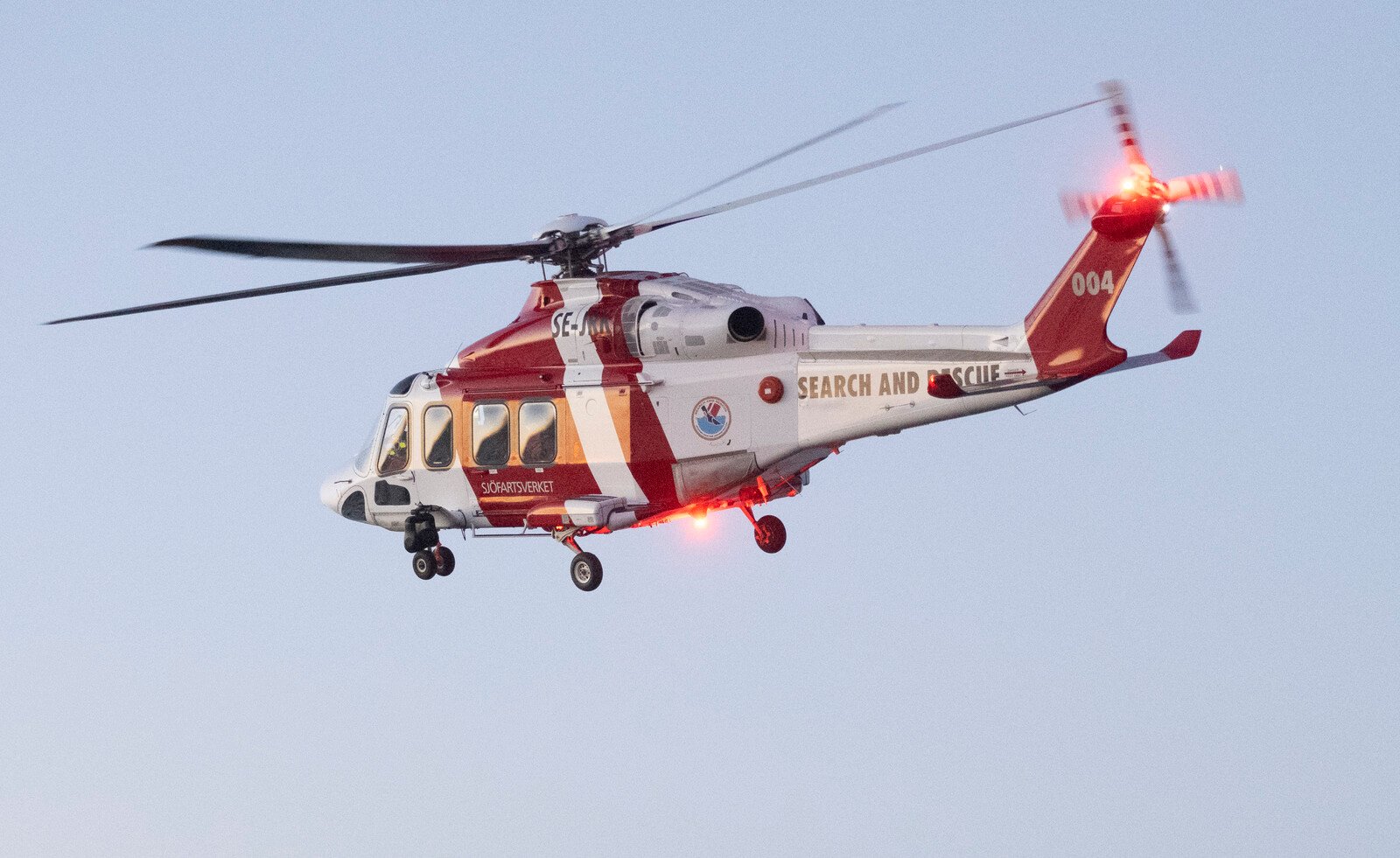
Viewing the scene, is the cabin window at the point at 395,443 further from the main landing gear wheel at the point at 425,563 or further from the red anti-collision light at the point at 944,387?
the red anti-collision light at the point at 944,387

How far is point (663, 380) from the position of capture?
35.1m

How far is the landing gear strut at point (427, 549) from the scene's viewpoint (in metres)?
37.8

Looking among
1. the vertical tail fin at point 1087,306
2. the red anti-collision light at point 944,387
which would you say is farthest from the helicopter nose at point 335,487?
the vertical tail fin at point 1087,306

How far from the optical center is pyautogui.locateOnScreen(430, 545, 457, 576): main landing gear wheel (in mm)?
37812

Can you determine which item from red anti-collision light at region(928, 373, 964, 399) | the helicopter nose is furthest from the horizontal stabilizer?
the helicopter nose

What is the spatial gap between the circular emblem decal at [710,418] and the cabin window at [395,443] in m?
5.78

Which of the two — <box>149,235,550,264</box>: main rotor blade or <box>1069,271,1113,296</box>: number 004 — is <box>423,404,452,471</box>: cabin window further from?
<box>1069,271,1113,296</box>: number 004

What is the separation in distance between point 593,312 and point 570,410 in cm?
155

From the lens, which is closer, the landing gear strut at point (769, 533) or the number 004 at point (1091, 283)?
the number 004 at point (1091, 283)

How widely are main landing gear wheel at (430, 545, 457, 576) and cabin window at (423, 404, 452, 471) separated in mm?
1334

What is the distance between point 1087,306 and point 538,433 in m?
9.12

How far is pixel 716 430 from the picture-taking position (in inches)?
1364

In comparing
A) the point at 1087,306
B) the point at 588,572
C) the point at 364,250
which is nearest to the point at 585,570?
the point at 588,572

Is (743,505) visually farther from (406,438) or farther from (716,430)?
(406,438)
